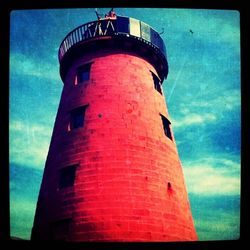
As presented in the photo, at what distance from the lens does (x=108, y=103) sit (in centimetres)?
837

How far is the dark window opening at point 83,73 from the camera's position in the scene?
31.3ft

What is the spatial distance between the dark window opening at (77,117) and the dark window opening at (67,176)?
51.5 inches

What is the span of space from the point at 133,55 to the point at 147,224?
524 centimetres

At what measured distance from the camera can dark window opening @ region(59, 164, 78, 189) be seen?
780cm

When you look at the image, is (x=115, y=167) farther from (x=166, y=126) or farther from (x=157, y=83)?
(x=157, y=83)

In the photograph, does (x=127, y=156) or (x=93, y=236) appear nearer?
(x=93, y=236)

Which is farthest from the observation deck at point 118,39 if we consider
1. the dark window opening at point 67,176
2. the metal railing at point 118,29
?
the dark window opening at point 67,176

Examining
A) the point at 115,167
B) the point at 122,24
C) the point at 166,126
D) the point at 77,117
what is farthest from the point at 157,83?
the point at 115,167

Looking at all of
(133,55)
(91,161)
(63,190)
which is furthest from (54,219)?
(133,55)

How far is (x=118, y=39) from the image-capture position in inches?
364

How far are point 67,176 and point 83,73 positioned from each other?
3.49 meters
